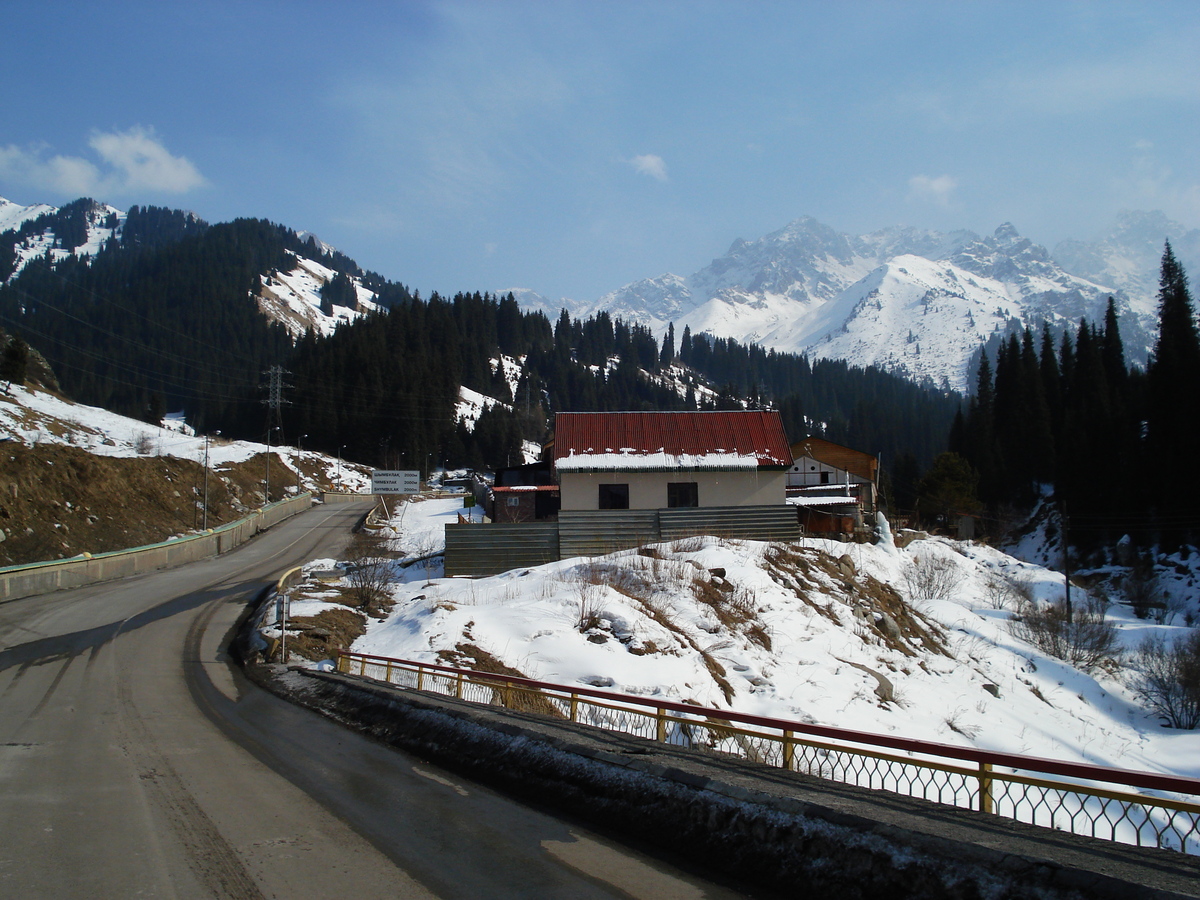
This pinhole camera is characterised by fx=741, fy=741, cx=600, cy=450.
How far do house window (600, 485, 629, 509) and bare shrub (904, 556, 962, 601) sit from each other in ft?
43.1

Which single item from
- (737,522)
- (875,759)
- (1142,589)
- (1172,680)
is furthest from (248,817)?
(1142,589)

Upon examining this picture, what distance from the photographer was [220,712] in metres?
12.5

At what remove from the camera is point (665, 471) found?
34531mm

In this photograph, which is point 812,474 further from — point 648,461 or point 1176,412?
point 648,461

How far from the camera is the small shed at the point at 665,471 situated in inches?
1359

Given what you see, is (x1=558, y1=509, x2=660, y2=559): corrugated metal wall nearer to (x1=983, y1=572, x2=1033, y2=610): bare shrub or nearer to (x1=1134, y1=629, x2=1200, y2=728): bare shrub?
(x1=983, y1=572, x2=1033, y2=610): bare shrub

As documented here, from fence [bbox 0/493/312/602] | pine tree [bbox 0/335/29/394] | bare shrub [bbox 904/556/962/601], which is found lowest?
bare shrub [bbox 904/556/962/601]

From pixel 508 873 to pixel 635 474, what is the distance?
97.0 ft

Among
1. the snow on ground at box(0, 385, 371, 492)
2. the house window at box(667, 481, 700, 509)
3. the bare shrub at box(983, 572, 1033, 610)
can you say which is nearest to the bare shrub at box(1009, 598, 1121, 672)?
the bare shrub at box(983, 572, 1033, 610)

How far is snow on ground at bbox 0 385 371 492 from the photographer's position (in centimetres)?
6059

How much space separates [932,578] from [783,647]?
17035 mm

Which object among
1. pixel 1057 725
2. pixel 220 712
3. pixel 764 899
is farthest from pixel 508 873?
pixel 1057 725

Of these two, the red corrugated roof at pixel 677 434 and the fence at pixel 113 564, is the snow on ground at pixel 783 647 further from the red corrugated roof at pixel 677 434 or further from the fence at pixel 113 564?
the fence at pixel 113 564

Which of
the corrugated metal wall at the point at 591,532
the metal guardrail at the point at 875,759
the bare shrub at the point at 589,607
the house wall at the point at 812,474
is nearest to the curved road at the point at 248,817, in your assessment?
the metal guardrail at the point at 875,759
